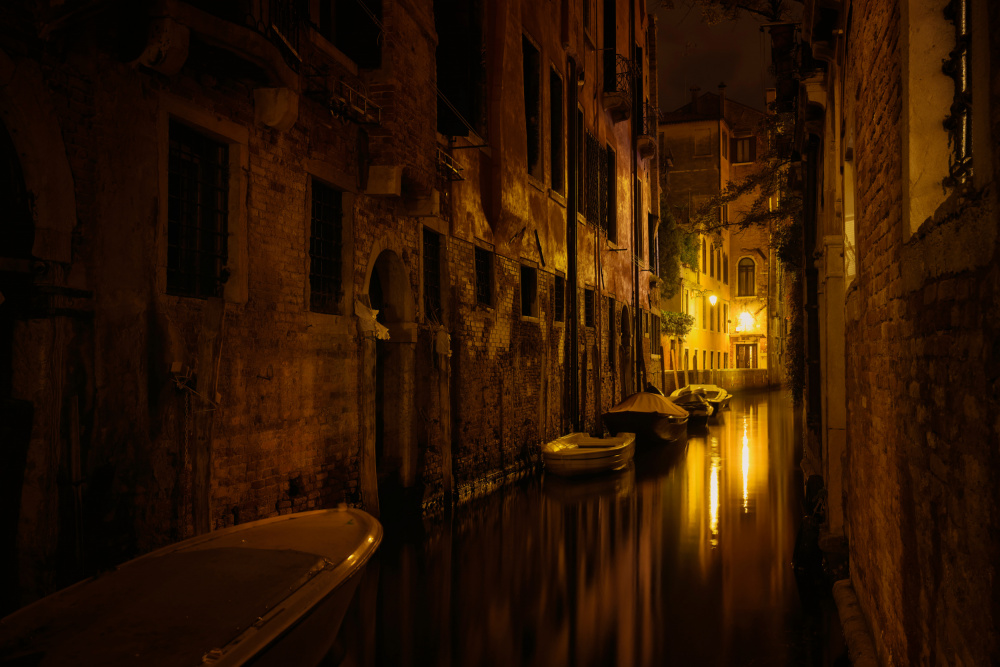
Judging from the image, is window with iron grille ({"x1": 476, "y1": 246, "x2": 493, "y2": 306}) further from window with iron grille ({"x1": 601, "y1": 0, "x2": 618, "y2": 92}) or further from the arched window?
the arched window

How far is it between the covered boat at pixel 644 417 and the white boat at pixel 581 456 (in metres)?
3.09

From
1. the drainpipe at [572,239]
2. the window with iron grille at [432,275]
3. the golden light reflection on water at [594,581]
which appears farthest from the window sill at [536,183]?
the golden light reflection on water at [594,581]

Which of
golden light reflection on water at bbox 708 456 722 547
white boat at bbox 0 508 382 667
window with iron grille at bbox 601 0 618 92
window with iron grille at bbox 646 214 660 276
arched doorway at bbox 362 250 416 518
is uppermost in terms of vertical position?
window with iron grille at bbox 601 0 618 92

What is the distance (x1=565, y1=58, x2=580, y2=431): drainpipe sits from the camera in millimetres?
17312

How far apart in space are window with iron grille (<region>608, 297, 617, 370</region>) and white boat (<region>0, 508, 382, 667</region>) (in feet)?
52.5

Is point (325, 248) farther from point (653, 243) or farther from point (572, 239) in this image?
point (653, 243)

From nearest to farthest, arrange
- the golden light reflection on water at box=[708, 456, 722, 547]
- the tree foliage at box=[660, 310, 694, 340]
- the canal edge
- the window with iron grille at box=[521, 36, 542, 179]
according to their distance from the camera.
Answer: the canal edge → the golden light reflection on water at box=[708, 456, 722, 547] → the window with iron grille at box=[521, 36, 542, 179] → the tree foliage at box=[660, 310, 694, 340]

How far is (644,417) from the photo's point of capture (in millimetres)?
18281

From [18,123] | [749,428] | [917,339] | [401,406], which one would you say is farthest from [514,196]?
[749,428]

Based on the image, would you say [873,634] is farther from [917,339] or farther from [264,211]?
[264,211]

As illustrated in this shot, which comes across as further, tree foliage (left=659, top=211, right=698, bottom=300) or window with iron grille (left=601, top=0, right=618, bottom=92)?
tree foliage (left=659, top=211, right=698, bottom=300)

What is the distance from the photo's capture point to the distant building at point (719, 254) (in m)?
39.1

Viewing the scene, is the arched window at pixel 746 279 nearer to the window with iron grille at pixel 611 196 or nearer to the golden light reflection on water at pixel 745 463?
the golden light reflection on water at pixel 745 463

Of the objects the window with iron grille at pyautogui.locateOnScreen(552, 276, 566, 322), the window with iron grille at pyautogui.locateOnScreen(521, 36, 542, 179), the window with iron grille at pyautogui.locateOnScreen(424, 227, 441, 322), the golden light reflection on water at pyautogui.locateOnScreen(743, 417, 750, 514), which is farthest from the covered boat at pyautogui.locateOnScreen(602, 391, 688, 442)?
the window with iron grille at pyautogui.locateOnScreen(424, 227, 441, 322)
